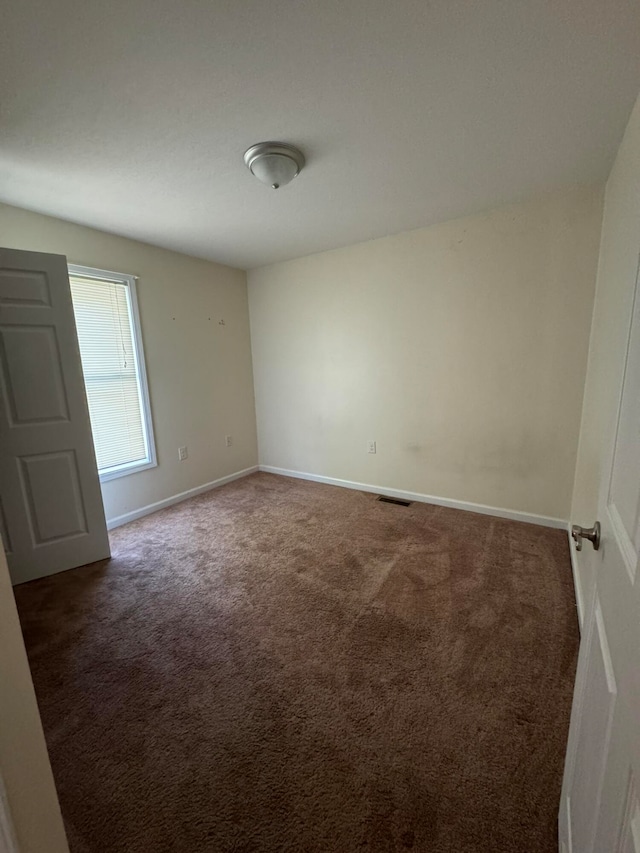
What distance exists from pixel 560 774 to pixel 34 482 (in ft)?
9.75

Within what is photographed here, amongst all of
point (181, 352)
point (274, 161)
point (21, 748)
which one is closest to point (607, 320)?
point (274, 161)

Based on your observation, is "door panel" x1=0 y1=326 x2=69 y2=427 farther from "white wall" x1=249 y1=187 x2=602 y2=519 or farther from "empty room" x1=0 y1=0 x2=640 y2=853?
"white wall" x1=249 y1=187 x2=602 y2=519

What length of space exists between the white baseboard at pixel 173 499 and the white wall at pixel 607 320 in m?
3.30

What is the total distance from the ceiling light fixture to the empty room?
0.05 ft

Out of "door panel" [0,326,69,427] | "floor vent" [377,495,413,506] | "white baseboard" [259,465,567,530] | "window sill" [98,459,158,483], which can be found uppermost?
"door panel" [0,326,69,427]

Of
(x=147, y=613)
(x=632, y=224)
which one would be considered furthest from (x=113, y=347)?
(x=632, y=224)

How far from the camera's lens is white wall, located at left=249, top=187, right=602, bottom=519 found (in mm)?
2523

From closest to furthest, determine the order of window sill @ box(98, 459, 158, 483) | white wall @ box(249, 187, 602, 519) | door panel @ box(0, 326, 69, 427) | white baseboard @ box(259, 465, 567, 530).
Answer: door panel @ box(0, 326, 69, 427) → white wall @ box(249, 187, 602, 519) → white baseboard @ box(259, 465, 567, 530) → window sill @ box(98, 459, 158, 483)

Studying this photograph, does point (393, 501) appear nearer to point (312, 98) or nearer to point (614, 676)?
point (614, 676)

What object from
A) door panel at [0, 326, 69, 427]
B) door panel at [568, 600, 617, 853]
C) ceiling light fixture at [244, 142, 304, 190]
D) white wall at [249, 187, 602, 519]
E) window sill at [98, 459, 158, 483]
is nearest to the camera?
door panel at [568, 600, 617, 853]

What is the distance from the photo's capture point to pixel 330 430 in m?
3.85


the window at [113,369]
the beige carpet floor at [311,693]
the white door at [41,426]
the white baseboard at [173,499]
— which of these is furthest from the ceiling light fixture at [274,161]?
the white baseboard at [173,499]

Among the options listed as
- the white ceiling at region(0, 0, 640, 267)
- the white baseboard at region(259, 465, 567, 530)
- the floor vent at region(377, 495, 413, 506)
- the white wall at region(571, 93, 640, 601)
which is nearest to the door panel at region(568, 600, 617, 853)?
the white wall at region(571, 93, 640, 601)

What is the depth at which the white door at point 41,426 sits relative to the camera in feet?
7.08
